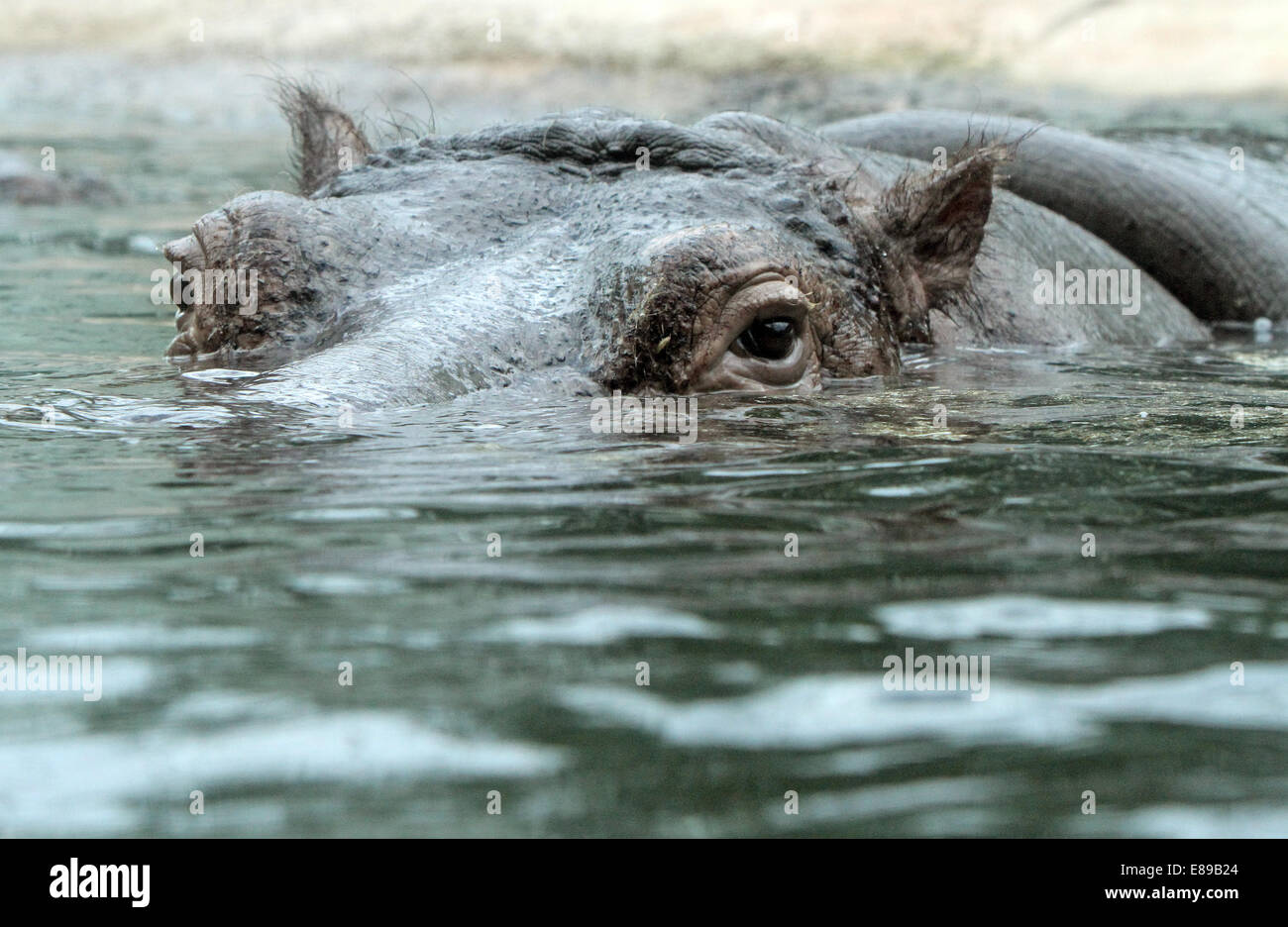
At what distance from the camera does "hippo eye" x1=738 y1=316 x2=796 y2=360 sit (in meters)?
6.01

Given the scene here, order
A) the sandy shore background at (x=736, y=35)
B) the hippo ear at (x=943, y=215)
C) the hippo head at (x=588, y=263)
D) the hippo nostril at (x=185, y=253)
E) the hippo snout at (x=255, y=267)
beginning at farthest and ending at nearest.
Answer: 1. the sandy shore background at (x=736, y=35)
2. the hippo ear at (x=943, y=215)
3. the hippo nostril at (x=185, y=253)
4. the hippo snout at (x=255, y=267)
5. the hippo head at (x=588, y=263)

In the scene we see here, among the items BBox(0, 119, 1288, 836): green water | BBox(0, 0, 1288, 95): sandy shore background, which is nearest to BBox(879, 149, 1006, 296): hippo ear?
BBox(0, 119, 1288, 836): green water

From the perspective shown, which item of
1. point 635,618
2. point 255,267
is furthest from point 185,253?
point 635,618

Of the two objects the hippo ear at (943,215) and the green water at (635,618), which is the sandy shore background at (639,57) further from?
the green water at (635,618)

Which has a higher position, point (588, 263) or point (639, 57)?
point (639, 57)

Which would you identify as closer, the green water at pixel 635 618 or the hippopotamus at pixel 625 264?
the green water at pixel 635 618

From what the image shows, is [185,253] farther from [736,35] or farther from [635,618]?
[736,35]

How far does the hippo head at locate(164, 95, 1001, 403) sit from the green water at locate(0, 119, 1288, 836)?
0.35 meters

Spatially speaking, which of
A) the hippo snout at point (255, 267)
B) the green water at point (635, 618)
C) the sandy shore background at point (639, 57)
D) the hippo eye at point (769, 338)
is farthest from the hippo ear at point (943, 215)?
the sandy shore background at point (639, 57)

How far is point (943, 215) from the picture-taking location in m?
6.79

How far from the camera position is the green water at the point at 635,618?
2592 millimetres

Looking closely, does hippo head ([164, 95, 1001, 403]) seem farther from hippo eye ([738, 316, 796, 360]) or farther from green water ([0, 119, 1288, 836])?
green water ([0, 119, 1288, 836])

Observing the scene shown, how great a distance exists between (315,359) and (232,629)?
2.15 meters

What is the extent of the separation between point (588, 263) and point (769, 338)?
0.67m
